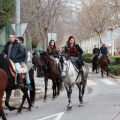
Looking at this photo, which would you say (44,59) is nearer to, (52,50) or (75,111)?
(52,50)

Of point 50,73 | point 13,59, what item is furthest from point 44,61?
point 13,59

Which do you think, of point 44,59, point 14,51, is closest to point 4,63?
point 14,51

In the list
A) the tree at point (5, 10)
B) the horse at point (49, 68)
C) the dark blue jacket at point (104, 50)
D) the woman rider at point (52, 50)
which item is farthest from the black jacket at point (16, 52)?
the dark blue jacket at point (104, 50)

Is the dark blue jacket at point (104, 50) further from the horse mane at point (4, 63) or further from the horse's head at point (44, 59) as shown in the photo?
the horse mane at point (4, 63)

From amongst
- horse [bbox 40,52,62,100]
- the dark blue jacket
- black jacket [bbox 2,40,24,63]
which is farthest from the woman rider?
the dark blue jacket

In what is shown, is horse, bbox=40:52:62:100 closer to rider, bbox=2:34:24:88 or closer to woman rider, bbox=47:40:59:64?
woman rider, bbox=47:40:59:64

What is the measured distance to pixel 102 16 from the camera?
47938 mm

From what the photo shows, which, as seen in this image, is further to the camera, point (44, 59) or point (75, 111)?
point (44, 59)

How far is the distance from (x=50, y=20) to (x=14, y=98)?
59.3 ft

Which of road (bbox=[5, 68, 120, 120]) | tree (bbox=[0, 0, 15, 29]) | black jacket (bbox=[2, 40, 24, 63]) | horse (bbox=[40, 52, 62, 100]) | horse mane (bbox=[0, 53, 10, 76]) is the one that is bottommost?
road (bbox=[5, 68, 120, 120])

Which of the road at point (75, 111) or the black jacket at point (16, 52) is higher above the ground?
the black jacket at point (16, 52)

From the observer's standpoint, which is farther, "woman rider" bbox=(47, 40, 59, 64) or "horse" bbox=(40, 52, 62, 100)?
"woman rider" bbox=(47, 40, 59, 64)

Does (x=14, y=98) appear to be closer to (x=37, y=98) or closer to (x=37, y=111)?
(x=37, y=98)

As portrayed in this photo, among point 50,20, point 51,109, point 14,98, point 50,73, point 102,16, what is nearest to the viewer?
point 51,109
